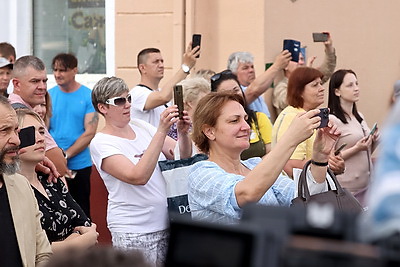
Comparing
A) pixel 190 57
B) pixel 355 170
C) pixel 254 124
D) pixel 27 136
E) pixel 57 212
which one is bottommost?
pixel 355 170

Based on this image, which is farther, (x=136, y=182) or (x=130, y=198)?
(x=130, y=198)

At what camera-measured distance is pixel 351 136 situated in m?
6.29

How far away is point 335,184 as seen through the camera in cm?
404

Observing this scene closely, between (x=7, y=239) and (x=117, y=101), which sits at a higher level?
(x=117, y=101)

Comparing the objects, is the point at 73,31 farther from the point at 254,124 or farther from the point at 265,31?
the point at 254,124

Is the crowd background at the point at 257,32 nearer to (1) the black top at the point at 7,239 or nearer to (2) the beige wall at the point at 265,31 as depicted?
(2) the beige wall at the point at 265,31

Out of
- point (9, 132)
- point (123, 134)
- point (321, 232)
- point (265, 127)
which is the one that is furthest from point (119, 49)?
point (321, 232)

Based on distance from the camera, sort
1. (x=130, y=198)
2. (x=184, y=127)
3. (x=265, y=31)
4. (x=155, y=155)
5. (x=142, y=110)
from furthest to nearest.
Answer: (x=265, y=31), (x=142, y=110), (x=184, y=127), (x=130, y=198), (x=155, y=155)

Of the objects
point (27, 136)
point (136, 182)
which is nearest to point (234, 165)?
point (136, 182)

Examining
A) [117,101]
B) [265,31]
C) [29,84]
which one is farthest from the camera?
[265,31]

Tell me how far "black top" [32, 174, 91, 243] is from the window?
5.41 metres

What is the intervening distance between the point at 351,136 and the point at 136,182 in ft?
7.24

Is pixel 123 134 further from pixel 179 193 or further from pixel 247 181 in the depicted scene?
pixel 247 181

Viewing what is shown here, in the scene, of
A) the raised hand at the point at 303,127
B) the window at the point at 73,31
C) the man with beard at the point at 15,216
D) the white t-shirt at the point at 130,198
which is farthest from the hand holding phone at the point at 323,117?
the window at the point at 73,31
